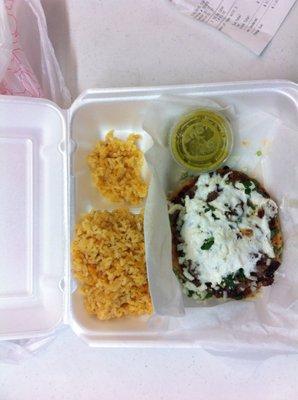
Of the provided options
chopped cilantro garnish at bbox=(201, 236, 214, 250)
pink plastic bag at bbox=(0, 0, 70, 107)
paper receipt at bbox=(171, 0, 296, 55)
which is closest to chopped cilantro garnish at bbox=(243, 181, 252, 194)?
chopped cilantro garnish at bbox=(201, 236, 214, 250)

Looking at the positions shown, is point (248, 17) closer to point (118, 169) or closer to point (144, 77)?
point (144, 77)

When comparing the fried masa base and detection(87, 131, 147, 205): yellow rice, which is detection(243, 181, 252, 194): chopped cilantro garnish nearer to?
the fried masa base

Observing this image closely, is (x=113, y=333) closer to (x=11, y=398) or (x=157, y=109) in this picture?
(x=11, y=398)

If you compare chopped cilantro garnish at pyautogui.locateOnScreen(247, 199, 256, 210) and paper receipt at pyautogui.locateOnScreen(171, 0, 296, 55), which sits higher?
paper receipt at pyautogui.locateOnScreen(171, 0, 296, 55)

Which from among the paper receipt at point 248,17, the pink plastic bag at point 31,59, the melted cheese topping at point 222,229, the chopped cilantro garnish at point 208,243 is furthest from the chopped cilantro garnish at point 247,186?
the pink plastic bag at point 31,59

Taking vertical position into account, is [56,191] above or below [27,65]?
below

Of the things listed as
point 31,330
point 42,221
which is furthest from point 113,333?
point 42,221

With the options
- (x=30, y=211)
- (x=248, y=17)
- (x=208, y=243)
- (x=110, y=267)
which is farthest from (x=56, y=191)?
(x=248, y=17)
